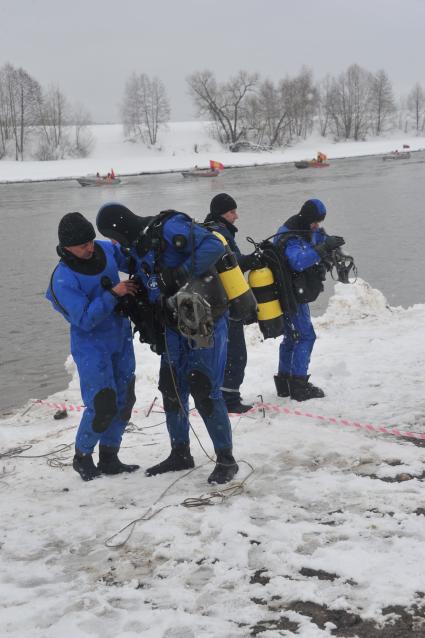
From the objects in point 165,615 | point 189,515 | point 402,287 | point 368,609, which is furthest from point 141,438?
point 402,287

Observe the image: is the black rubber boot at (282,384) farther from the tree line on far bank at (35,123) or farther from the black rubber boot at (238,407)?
the tree line on far bank at (35,123)

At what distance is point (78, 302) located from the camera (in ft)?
12.9

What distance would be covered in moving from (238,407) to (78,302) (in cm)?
213

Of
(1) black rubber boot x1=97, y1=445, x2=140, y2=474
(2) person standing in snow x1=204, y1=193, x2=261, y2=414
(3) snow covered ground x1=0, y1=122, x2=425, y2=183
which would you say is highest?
(3) snow covered ground x1=0, y1=122, x2=425, y2=183

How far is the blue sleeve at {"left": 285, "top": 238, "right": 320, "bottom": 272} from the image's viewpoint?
5344mm

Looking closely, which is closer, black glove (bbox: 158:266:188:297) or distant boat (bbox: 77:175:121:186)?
black glove (bbox: 158:266:188:297)

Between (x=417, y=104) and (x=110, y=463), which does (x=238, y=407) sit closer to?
(x=110, y=463)

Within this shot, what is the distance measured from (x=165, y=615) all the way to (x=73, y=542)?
94 cm

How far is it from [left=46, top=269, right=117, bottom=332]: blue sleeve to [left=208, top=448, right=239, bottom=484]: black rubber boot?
1156 millimetres

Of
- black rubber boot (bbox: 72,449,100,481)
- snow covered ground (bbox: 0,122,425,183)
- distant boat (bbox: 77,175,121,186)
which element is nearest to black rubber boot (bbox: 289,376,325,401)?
black rubber boot (bbox: 72,449,100,481)

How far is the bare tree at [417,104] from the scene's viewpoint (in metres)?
91.7

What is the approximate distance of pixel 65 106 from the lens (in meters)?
76.4

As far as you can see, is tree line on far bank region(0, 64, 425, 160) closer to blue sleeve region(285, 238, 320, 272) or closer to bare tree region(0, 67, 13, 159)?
bare tree region(0, 67, 13, 159)

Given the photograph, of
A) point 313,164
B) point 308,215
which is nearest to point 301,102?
point 313,164
